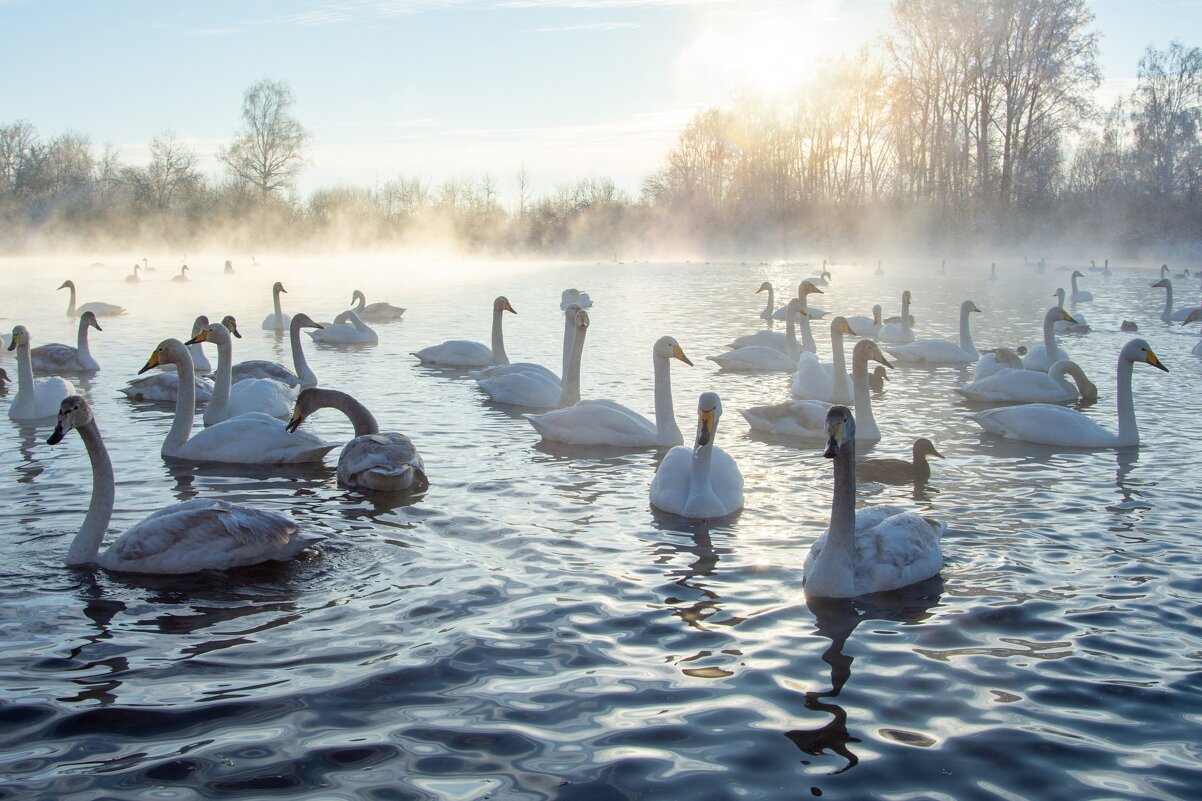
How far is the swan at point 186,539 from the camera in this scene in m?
5.25

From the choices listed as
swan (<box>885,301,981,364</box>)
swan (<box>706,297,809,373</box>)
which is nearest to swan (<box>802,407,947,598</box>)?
swan (<box>706,297,809,373</box>)

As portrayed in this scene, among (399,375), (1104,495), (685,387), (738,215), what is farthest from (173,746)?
(738,215)

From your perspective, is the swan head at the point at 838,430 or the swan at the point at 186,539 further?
the swan at the point at 186,539

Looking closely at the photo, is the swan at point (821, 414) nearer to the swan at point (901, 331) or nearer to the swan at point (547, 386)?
the swan at point (547, 386)

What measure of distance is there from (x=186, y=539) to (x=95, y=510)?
0.56 meters

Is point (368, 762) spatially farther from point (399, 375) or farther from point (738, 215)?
point (738, 215)

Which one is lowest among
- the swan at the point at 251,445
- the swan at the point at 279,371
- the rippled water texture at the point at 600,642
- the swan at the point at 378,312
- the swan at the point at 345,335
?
the rippled water texture at the point at 600,642

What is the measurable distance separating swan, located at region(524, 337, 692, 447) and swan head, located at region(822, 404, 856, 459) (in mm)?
3603

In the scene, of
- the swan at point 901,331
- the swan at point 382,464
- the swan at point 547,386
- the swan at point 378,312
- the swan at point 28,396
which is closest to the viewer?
the swan at point 382,464

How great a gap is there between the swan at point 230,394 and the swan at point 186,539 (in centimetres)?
360

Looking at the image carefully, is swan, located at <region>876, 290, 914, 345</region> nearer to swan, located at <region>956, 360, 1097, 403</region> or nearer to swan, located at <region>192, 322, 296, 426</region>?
swan, located at <region>956, 360, 1097, 403</region>

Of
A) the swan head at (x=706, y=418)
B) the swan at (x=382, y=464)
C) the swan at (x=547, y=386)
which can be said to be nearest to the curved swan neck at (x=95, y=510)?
the swan at (x=382, y=464)

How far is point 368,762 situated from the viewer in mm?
3564

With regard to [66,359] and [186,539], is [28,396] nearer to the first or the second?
[66,359]
